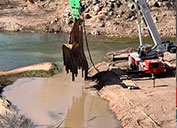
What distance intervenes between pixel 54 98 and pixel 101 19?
17758 mm

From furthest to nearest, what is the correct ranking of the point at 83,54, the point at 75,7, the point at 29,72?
1. the point at 29,72
2. the point at 83,54
3. the point at 75,7

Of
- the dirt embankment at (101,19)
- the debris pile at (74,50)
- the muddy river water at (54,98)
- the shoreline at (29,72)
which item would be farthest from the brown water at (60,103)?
the dirt embankment at (101,19)

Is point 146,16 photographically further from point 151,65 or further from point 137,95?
point 137,95

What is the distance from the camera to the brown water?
13781 millimetres

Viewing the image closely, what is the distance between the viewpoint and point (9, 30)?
32125mm

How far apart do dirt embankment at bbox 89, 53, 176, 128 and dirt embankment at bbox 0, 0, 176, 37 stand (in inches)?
463

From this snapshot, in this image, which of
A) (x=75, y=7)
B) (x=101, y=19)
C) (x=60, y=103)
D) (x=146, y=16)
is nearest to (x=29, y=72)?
(x=60, y=103)

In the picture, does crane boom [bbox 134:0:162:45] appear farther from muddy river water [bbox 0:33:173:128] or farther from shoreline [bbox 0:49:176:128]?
muddy river water [bbox 0:33:173:128]

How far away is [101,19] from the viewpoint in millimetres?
32250

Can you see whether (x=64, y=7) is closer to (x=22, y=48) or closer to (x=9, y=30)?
(x=9, y=30)

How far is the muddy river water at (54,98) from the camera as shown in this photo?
546 inches

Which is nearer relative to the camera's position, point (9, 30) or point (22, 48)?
point (22, 48)

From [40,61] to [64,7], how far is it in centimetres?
1548

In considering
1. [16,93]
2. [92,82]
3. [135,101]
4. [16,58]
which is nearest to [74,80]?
[92,82]
